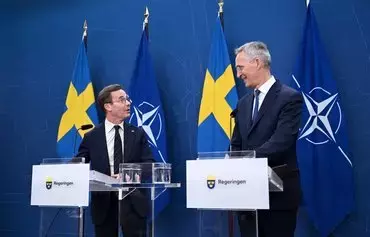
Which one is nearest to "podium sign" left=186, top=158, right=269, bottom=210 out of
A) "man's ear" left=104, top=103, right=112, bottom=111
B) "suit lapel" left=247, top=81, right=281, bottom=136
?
"suit lapel" left=247, top=81, right=281, bottom=136

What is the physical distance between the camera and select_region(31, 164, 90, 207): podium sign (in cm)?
239

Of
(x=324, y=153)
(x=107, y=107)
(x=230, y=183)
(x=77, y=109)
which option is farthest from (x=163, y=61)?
(x=230, y=183)

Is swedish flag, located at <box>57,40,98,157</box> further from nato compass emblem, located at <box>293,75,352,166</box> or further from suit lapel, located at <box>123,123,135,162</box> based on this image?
nato compass emblem, located at <box>293,75,352,166</box>

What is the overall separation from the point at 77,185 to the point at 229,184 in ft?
2.90

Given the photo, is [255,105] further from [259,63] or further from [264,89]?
[259,63]

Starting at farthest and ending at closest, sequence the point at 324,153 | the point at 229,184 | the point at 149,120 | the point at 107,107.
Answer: the point at 149,120
the point at 324,153
the point at 107,107
the point at 229,184

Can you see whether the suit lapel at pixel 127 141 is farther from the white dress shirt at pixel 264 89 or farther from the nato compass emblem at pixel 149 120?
the white dress shirt at pixel 264 89

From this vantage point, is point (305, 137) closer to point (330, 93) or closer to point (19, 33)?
point (330, 93)

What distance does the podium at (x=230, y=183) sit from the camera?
186cm

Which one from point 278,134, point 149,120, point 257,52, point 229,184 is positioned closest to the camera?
point 229,184

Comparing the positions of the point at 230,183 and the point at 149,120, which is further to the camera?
the point at 149,120

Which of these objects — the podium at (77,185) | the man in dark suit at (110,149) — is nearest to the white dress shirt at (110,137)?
the man in dark suit at (110,149)

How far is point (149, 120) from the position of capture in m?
4.24

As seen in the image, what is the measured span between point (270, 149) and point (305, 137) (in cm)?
150
